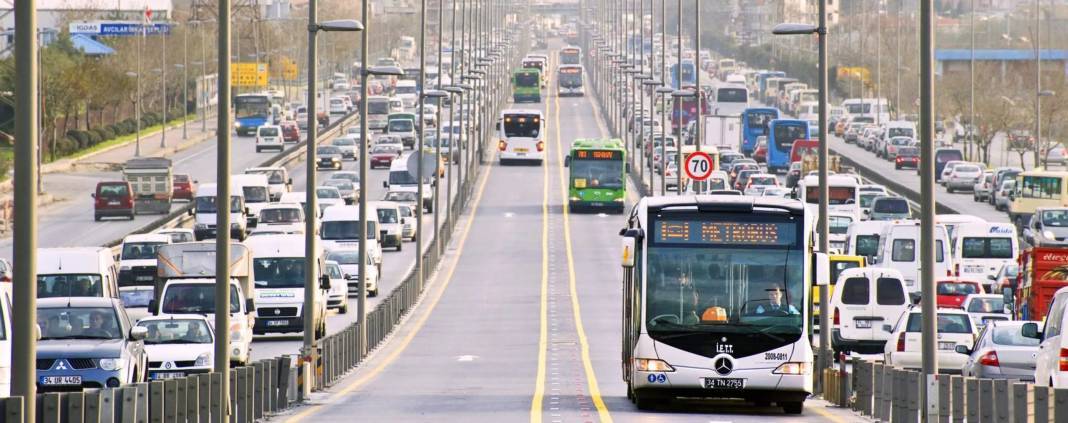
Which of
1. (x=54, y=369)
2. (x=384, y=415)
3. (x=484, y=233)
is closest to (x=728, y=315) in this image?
(x=384, y=415)

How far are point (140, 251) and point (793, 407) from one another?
108ft

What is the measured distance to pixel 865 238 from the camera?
58.3 metres

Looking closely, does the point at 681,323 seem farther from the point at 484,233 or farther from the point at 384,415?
the point at 484,233

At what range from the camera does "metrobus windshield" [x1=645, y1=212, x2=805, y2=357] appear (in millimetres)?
25438

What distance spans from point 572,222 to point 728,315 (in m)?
59.3

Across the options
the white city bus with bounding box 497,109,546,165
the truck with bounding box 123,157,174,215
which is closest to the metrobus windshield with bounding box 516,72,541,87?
the white city bus with bounding box 497,109,546,165

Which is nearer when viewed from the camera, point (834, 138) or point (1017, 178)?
point (1017, 178)

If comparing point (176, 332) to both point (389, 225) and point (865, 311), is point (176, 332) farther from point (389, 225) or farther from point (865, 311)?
point (389, 225)

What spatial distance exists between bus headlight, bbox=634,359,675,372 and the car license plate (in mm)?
7008

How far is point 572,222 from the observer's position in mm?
84750

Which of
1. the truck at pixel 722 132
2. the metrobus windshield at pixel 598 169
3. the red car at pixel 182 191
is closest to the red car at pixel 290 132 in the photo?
the truck at pixel 722 132

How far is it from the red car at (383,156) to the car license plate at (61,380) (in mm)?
86295

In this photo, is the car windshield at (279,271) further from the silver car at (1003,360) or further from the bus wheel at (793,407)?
the bus wheel at (793,407)

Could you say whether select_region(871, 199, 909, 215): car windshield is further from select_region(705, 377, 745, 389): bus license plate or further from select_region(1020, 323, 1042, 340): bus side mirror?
select_region(1020, 323, 1042, 340): bus side mirror
